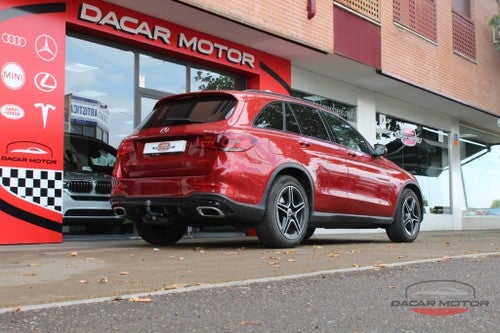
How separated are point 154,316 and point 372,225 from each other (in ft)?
18.7

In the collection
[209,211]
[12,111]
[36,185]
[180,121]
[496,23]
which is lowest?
[209,211]

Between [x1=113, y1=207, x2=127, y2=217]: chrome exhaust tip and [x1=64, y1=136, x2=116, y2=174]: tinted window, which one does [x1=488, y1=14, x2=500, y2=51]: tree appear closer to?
[x1=64, y1=136, x2=116, y2=174]: tinted window

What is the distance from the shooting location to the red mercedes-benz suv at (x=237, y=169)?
20.5 ft

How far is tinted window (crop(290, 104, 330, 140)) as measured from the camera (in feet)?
24.4

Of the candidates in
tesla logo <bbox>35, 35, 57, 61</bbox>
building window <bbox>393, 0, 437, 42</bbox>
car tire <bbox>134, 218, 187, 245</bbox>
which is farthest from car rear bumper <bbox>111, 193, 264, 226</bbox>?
building window <bbox>393, 0, 437, 42</bbox>

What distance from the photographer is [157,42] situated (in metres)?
9.97

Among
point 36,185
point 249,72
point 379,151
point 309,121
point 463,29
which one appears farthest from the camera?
point 463,29

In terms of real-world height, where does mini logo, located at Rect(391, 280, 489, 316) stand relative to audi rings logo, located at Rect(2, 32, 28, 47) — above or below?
below

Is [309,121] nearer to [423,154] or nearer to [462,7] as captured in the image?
[423,154]

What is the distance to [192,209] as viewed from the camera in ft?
20.5

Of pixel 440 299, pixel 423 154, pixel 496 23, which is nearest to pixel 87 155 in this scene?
pixel 440 299

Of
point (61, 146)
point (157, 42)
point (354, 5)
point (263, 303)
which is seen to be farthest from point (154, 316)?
point (354, 5)

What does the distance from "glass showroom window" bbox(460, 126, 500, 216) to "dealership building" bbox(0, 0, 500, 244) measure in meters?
0.14

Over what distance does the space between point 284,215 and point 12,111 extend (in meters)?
3.99
